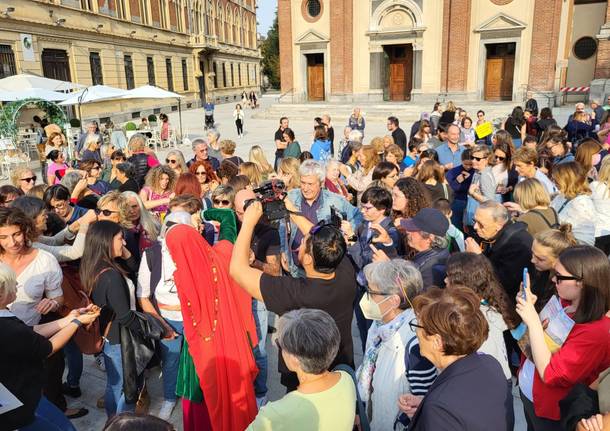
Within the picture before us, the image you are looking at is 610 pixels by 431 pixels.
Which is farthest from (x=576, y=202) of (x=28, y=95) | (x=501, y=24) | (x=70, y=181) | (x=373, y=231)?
(x=501, y=24)

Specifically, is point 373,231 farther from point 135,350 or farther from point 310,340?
point 135,350

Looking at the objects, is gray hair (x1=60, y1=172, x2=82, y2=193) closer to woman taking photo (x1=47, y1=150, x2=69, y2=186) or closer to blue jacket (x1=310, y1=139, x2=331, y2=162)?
woman taking photo (x1=47, y1=150, x2=69, y2=186)

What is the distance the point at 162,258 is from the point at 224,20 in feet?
168

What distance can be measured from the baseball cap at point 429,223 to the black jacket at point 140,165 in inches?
194

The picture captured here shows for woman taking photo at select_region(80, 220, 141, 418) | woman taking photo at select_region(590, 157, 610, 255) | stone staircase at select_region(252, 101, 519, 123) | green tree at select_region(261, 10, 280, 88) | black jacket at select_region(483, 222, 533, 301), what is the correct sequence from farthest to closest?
1. green tree at select_region(261, 10, 280, 88)
2. stone staircase at select_region(252, 101, 519, 123)
3. woman taking photo at select_region(590, 157, 610, 255)
4. black jacket at select_region(483, 222, 533, 301)
5. woman taking photo at select_region(80, 220, 141, 418)

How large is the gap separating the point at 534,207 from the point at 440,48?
23568 millimetres

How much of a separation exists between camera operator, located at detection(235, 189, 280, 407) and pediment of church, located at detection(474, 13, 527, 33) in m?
24.1

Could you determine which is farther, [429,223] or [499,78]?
[499,78]

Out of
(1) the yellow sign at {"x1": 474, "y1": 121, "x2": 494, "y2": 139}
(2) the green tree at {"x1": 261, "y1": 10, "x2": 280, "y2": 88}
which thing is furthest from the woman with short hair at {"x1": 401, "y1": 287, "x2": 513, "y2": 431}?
(2) the green tree at {"x1": 261, "y1": 10, "x2": 280, "y2": 88}

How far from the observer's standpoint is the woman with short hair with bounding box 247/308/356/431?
1817 millimetres

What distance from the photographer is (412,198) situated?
4090 mm

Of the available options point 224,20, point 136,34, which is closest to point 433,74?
point 136,34

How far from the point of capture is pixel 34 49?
21547 millimetres

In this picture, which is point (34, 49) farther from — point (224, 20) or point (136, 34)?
point (224, 20)
